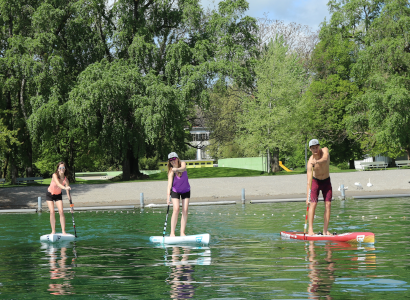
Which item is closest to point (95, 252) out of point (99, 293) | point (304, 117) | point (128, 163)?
point (99, 293)

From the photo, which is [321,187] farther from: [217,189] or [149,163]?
[149,163]

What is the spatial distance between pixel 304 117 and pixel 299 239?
39.5 metres

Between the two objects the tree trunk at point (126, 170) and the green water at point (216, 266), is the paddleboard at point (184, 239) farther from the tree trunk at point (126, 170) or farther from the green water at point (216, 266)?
the tree trunk at point (126, 170)

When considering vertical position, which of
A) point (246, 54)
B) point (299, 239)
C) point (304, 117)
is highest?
point (246, 54)

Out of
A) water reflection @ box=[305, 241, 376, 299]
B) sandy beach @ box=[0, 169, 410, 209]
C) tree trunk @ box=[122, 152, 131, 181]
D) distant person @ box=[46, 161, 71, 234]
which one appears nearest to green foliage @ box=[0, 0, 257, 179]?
tree trunk @ box=[122, 152, 131, 181]

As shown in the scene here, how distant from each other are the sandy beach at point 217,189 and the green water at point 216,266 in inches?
663

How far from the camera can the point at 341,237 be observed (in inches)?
444

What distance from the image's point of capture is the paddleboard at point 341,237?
35.4ft

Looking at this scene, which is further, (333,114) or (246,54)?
(333,114)

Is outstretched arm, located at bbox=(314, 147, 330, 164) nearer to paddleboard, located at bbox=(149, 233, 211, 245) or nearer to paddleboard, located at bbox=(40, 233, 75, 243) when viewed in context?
paddleboard, located at bbox=(149, 233, 211, 245)

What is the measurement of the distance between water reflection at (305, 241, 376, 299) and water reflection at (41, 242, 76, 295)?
331 centimetres

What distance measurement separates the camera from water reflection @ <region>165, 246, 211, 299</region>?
265 inches

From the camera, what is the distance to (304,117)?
50.3m

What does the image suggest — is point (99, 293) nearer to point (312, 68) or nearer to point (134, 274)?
point (134, 274)
